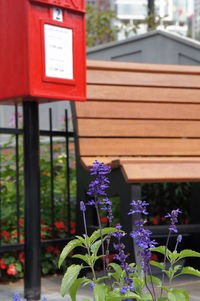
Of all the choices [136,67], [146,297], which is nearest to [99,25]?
[136,67]

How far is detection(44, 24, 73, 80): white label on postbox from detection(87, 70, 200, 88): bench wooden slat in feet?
2.07

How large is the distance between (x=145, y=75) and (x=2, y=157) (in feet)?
3.80

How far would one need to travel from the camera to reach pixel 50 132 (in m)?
4.17

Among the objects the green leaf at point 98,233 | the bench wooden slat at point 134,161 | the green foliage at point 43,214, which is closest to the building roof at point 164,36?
the green foliage at point 43,214

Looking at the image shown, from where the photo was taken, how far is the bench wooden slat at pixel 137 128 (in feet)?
13.3

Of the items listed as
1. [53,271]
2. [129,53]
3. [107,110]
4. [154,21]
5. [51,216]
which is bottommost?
[53,271]

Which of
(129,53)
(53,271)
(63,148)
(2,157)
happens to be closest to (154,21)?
(129,53)

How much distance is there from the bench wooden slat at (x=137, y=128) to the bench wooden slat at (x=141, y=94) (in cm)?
14

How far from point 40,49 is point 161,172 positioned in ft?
2.70

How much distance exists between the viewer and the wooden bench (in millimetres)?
4039

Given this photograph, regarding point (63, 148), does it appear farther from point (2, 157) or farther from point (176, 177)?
point (176, 177)

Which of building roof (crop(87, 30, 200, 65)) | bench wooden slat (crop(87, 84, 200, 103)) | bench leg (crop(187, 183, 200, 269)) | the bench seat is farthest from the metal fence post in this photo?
building roof (crop(87, 30, 200, 65))

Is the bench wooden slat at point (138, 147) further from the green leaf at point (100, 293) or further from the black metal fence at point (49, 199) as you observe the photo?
the green leaf at point (100, 293)

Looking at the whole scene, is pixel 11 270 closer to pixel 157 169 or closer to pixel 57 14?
pixel 157 169
